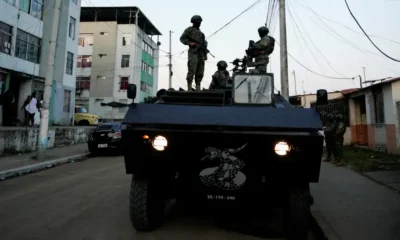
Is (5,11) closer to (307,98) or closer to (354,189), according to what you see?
(307,98)

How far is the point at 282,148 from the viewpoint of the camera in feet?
11.2

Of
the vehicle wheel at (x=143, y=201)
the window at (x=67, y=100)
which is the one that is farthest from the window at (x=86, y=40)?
the vehicle wheel at (x=143, y=201)

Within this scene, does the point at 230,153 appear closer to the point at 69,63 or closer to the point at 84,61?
the point at 69,63

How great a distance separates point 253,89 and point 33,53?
21.0 m

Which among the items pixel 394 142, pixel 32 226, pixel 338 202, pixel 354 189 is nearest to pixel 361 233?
pixel 338 202

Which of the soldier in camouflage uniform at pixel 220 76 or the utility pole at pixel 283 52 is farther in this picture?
the utility pole at pixel 283 52

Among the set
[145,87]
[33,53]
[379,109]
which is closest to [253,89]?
[379,109]

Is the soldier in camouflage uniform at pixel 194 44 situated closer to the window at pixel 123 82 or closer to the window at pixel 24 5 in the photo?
the window at pixel 24 5

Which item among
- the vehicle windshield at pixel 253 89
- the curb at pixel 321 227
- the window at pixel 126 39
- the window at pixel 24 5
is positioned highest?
the window at pixel 126 39

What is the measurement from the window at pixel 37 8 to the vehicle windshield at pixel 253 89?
2111 centimetres

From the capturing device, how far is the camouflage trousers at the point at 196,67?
6961 mm

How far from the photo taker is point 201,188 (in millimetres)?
3689

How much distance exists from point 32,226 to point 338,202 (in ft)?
15.6

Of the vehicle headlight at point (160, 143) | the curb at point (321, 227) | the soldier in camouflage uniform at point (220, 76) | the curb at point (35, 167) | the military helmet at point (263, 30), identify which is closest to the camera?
the vehicle headlight at point (160, 143)
